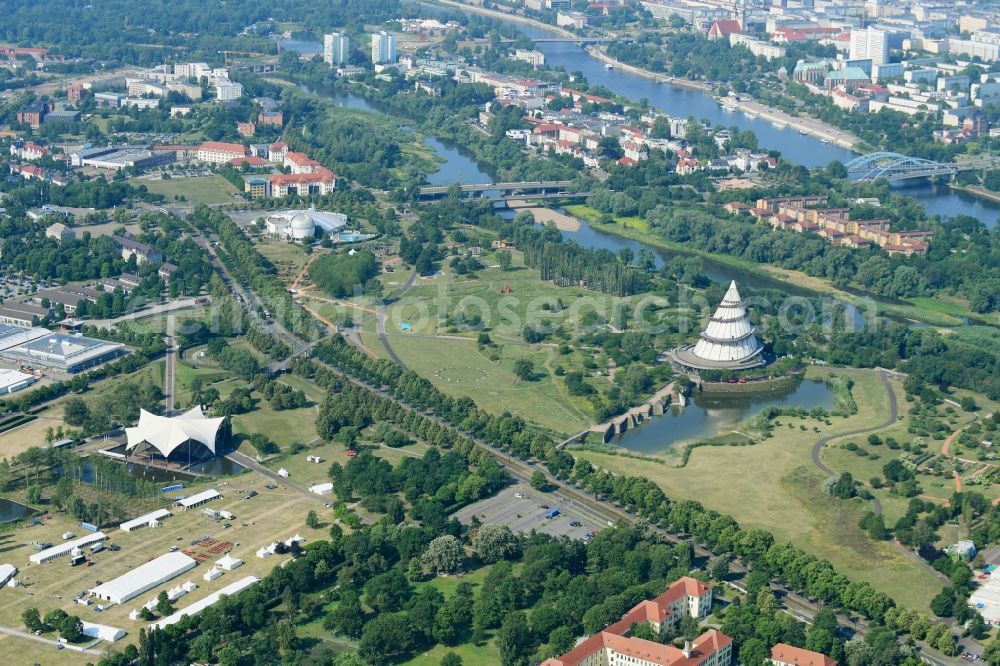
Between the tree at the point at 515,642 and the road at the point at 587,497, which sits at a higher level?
the tree at the point at 515,642

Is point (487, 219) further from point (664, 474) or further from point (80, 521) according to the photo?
point (80, 521)

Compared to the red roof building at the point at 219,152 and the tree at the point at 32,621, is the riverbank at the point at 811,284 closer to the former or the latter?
the red roof building at the point at 219,152

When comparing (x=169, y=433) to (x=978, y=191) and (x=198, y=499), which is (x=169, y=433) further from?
(x=978, y=191)

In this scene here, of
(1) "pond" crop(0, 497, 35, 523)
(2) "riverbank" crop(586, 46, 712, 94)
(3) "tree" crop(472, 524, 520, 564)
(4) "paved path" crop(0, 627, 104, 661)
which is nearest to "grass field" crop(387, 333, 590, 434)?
(3) "tree" crop(472, 524, 520, 564)

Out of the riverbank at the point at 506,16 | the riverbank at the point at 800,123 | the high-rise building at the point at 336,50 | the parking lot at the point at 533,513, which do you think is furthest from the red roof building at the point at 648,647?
the riverbank at the point at 506,16

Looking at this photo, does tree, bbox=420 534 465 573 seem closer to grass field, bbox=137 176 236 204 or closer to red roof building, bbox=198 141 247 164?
grass field, bbox=137 176 236 204

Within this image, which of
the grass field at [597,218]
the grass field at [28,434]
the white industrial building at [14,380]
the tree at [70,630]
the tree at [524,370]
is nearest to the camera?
the tree at [70,630]

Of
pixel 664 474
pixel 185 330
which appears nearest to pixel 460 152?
pixel 185 330
